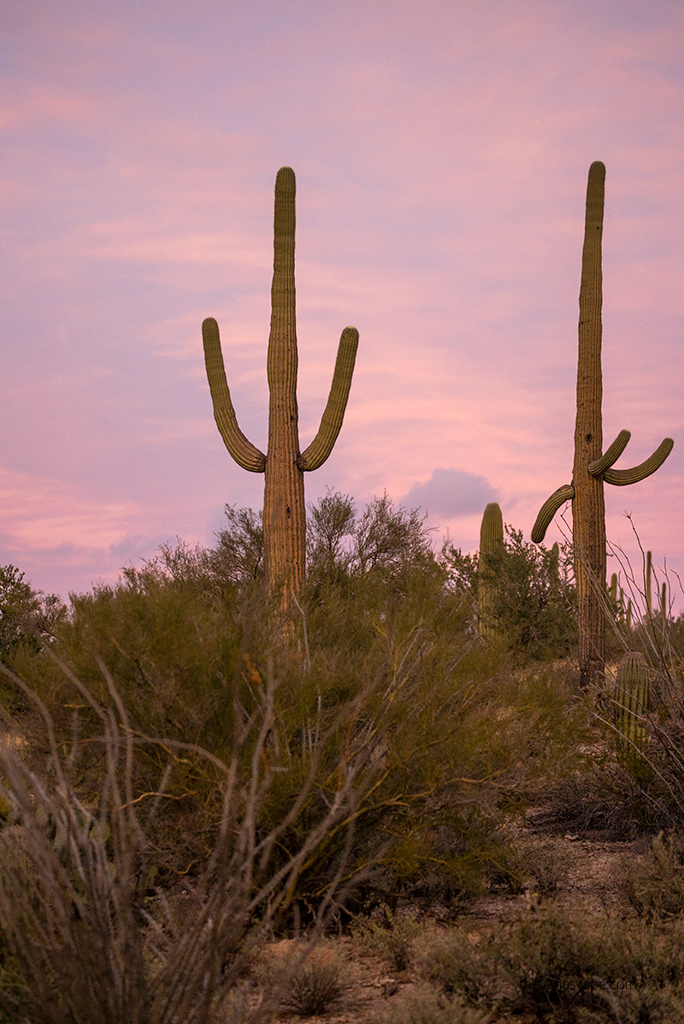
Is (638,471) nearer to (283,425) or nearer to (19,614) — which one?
(283,425)

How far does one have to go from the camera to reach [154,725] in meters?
6.09

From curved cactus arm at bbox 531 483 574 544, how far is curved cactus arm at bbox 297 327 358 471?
504 centimetres

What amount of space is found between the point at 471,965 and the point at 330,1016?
32.8 inches

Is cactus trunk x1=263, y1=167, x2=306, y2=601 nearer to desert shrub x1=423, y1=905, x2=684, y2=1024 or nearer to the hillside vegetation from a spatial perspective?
the hillside vegetation

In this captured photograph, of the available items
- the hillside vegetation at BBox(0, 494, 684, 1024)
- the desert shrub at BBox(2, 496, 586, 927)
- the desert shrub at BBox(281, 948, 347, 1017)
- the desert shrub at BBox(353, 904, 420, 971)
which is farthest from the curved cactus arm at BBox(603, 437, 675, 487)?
the desert shrub at BBox(281, 948, 347, 1017)

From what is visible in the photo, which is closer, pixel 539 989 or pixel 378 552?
pixel 539 989

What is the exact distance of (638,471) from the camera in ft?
60.0

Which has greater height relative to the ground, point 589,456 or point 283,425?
point 283,425

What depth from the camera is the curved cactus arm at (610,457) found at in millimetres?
17859

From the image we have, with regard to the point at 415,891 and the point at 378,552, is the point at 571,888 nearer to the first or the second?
the point at 415,891

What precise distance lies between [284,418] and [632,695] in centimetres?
806

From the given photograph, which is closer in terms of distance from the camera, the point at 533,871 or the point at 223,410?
the point at 533,871

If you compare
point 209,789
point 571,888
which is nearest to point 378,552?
point 571,888

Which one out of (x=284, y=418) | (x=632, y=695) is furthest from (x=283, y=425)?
(x=632, y=695)
